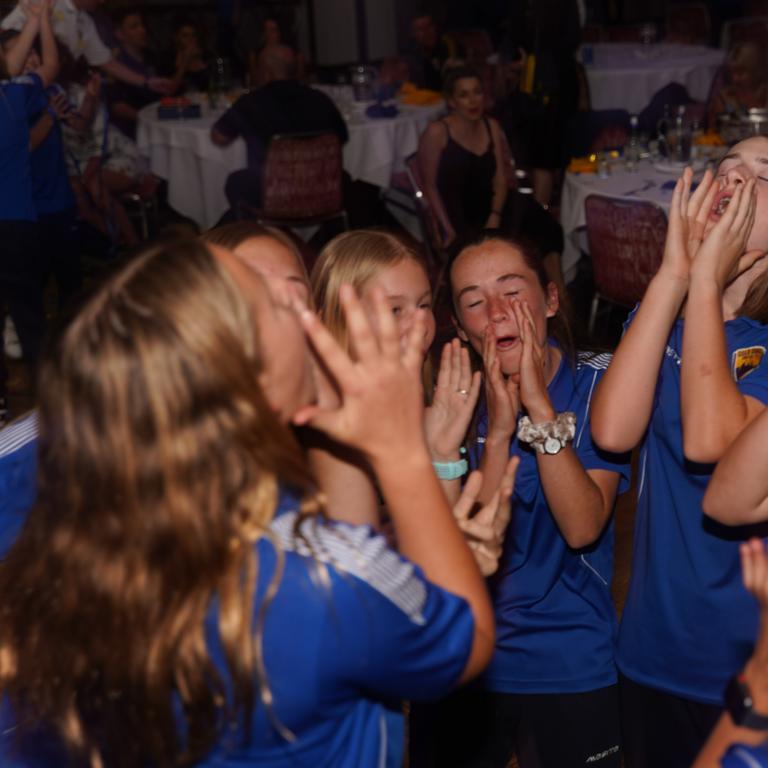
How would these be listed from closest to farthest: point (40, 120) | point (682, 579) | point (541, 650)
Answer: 1. point (682, 579)
2. point (541, 650)
3. point (40, 120)

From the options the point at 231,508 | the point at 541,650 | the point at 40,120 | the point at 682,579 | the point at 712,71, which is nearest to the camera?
the point at 231,508

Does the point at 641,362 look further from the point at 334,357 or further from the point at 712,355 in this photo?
the point at 334,357

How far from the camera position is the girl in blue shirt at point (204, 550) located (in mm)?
840

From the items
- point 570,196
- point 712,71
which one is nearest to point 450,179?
point 570,196

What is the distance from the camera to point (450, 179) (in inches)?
193

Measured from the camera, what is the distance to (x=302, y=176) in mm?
5309

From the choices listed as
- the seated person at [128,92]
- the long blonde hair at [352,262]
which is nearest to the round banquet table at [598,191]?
the long blonde hair at [352,262]

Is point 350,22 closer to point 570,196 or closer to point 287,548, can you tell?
point 570,196

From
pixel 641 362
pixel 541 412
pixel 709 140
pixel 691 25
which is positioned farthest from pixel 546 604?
pixel 691 25

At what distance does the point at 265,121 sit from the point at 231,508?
15.4 feet

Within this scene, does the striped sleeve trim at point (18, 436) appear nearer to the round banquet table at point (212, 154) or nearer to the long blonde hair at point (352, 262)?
the long blonde hair at point (352, 262)

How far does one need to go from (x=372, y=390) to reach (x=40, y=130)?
3.79 meters

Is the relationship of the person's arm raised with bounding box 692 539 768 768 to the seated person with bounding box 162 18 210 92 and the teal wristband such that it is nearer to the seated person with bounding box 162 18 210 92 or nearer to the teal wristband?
the teal wristband

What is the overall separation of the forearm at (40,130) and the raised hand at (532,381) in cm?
A: 324
